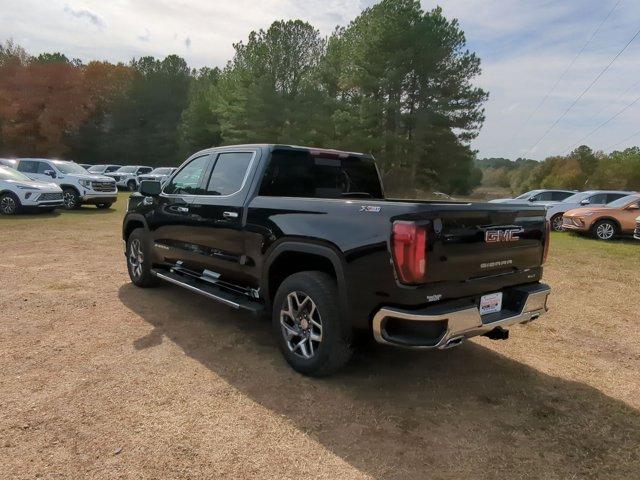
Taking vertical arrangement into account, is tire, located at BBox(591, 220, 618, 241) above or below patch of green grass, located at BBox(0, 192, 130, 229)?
above

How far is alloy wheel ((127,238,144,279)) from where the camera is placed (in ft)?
20.5

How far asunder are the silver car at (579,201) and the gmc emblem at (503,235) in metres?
13.0

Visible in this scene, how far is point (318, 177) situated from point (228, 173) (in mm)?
918

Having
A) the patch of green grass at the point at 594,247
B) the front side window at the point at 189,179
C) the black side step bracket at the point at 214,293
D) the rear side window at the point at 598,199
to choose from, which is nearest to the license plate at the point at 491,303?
the black side step bracket at the point at 214,293

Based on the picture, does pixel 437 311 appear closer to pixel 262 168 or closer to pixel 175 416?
pixel 175 416

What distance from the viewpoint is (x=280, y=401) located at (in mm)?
3402

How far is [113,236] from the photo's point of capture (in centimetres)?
1111

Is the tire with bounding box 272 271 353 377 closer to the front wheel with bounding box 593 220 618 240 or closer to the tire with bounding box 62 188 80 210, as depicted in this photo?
the front wheel with bounding box 593 220 618 240

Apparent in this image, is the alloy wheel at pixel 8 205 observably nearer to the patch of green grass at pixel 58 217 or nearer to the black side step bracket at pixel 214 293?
the patch of green grass at pixel 58 217

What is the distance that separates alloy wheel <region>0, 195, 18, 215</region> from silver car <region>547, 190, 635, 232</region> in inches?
A: 664

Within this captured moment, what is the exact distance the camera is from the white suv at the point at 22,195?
569 inches

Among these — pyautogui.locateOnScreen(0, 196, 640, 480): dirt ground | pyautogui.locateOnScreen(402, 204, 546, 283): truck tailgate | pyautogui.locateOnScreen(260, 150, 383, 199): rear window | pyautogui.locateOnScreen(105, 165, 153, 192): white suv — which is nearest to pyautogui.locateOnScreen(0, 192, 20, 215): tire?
pyautogui.locateOnScreen(0, 196, 640, 480): dirt ground

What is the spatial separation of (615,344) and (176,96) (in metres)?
58.1

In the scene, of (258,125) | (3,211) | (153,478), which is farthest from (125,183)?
(153,478)
